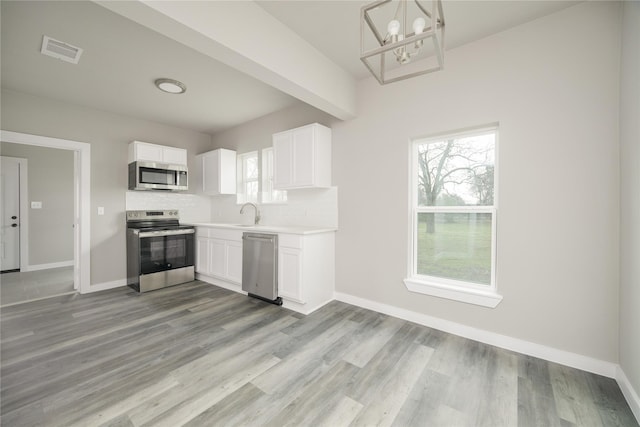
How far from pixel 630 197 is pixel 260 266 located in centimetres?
336

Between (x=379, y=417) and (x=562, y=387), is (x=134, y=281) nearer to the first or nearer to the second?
(x=379, y=417)

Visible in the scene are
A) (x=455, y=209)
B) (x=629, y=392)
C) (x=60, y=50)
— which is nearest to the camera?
(x=629, y=392)

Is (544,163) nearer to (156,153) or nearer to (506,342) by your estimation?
(506,342)

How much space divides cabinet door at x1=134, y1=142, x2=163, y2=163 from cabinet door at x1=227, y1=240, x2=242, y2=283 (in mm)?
1922

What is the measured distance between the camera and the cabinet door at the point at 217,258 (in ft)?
13.1

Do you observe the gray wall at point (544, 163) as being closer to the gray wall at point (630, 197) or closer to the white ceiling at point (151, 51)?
the gray wall at point (630, 197)

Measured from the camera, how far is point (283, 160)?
3.60 m

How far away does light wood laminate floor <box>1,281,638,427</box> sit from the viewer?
1.58 meters

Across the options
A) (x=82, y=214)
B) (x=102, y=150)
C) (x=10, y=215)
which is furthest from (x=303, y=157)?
(x=10, y=215)

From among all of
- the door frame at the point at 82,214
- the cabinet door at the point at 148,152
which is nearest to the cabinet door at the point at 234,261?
the cabinet door at the point at 148,152

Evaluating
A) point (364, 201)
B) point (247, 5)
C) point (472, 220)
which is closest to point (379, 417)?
point (472, 220)

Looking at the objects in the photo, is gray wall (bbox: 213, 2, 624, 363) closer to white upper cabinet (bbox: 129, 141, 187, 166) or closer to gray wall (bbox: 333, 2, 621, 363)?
gray wall (bbox: 333, 2, 621, 363)

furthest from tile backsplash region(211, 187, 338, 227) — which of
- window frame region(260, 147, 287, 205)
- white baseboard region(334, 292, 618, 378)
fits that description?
white baseboard region(334, 292, 618, 378)

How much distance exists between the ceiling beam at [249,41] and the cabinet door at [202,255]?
2.94 metres
